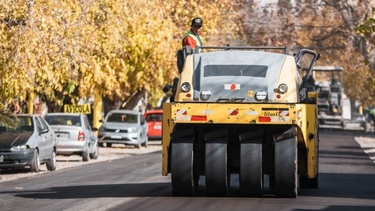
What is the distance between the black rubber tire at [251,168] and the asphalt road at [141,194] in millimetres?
225

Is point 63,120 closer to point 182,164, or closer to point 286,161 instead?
point 182,164

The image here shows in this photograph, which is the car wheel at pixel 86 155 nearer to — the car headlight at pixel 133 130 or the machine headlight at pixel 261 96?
the car headlight at pixel 133 130

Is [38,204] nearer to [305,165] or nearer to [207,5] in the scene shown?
[305,165]

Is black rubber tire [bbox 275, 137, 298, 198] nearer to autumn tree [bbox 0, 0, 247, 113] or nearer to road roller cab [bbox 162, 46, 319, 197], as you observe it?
road roller cab [bbox 162, 46, 319, 197]

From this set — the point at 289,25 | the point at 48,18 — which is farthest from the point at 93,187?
the point at 289,25

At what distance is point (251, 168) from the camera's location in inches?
719

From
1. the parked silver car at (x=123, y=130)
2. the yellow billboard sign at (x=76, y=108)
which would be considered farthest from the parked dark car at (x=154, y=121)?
the yellow billboard sign at (x=76, y=108)

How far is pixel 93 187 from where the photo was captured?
21.9 m

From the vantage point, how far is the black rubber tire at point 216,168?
18.3 metres

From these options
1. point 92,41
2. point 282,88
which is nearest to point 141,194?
point 282,88

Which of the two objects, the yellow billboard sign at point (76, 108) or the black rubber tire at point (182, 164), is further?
the yellow billboard sign at point (76, 108)

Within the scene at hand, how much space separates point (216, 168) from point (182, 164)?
55 centimetres

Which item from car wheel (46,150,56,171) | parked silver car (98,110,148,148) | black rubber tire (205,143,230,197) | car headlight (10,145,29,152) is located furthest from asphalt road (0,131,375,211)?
parked silver car (98,110,148,148)

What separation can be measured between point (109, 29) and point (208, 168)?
1730cm
